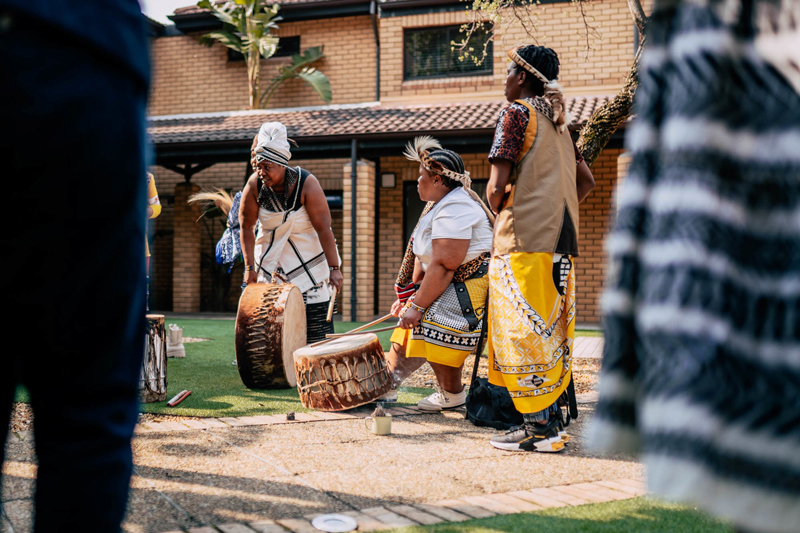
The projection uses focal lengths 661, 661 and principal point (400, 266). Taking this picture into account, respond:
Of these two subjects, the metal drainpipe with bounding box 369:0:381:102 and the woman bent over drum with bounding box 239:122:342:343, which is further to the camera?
the metal drainpipe with bounding box 369:0:381:102

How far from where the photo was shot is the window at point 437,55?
14.8 meters

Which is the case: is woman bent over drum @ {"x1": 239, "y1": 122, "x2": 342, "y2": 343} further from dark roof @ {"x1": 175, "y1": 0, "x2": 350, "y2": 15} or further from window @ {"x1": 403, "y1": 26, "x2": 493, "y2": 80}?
dark roof @ {"x1": 175, "y1": 0, "x2": 350, "y2": 15}

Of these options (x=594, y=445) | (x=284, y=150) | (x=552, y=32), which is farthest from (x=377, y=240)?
(x=594, y=445)

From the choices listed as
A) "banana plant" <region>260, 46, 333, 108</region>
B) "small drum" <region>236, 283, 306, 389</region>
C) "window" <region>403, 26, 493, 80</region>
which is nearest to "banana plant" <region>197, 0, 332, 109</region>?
"banana plant" <region>260, 46, 333, 108</region>

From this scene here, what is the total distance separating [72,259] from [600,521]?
2088 mm

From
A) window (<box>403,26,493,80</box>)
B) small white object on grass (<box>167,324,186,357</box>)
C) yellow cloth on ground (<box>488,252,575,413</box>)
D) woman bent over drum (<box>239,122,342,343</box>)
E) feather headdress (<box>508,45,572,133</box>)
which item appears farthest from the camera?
window (<box>403,26,493,80</box>)

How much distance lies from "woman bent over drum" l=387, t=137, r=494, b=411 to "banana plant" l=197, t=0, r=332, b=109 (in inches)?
464

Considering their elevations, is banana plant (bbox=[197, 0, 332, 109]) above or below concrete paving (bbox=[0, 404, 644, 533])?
above

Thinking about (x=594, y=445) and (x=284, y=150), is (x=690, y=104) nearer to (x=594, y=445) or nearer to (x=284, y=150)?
(x=594, y=445)

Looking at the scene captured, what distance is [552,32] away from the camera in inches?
543

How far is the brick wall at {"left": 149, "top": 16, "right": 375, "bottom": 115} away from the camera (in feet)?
52.9

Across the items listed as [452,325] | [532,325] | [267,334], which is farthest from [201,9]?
[532,325]

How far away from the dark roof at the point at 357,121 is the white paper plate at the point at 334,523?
31.3 feet

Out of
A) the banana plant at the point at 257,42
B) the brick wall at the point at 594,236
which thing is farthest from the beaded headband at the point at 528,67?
the banana plant at the point at 257,42
